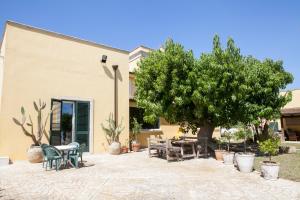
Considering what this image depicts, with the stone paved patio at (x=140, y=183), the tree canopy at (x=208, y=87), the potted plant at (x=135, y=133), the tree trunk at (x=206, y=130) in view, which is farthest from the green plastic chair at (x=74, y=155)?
the tree trunk at (x=206, y=130)

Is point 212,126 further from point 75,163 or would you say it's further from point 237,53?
point 75,163

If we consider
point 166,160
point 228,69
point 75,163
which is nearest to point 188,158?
point 166,160

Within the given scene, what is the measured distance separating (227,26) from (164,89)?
3.84 metres

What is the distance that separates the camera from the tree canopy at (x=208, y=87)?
1112cm

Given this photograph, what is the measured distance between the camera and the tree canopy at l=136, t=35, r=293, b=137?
11117 mm

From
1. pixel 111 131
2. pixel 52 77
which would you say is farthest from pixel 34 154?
pixel 111 131

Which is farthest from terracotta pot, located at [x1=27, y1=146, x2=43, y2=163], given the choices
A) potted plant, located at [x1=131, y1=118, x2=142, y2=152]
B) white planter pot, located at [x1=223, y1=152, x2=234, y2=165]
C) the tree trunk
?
white planter pot, located at [x1=223, y1=152, x2=234, y2=165]

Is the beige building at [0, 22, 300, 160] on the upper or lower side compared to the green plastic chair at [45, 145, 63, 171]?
upper

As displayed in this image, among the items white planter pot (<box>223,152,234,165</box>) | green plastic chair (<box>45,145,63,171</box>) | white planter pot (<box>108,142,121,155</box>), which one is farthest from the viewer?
white planter pot (<box>108,142,121,155</box>)

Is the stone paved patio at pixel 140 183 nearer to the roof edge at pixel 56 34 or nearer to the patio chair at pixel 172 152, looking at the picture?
the patio chair at pixel 172 152

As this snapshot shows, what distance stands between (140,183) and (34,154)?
5.80 meters

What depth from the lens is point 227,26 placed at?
35.2ft

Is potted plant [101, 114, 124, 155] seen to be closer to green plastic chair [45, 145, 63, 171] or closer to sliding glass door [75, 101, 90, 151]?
sliding glass door [75, 101, 90, 151]

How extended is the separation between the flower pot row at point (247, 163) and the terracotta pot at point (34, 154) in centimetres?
780
